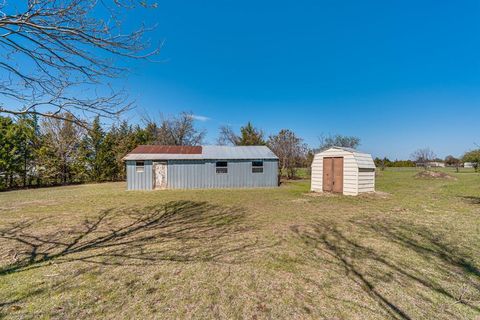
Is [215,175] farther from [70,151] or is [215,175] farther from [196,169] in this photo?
[70,151]

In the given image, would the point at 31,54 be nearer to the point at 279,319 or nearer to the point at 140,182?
the point at 279,319

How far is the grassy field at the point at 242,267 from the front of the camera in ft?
7.68

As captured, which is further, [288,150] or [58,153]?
[288,150]

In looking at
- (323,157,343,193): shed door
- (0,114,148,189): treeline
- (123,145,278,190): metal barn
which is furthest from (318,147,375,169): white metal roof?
(0,114,148,189): treeline

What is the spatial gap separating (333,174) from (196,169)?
8.56 m

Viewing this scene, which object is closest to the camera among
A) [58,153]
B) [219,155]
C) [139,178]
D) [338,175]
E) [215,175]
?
[338,175]

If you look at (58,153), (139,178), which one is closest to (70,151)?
(58,153)

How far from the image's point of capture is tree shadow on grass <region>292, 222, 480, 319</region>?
246 centimetres

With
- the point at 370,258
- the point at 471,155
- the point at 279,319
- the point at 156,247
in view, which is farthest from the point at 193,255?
the point at 471,155

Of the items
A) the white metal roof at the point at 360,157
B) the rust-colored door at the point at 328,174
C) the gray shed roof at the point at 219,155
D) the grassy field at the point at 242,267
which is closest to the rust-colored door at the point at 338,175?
the rust-colored door at the point at 328,174

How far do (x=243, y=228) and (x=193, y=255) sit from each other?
1.78 metres

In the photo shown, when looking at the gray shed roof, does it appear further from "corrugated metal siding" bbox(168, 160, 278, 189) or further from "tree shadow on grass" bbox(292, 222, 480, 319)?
"tree shadow on grass" bbox(292, 222, 480, 319)

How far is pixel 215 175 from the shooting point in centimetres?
1484

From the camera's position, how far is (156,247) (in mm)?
4094
